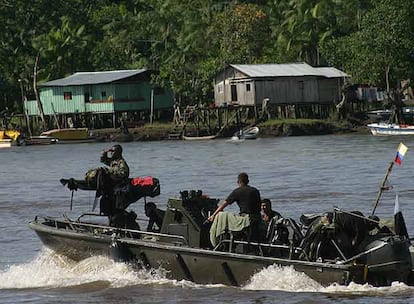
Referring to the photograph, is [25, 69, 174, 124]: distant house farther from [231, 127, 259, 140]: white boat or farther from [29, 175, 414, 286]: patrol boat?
[29, 175, 414, 286]: patrol boat

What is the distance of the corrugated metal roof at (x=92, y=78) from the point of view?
84.0m

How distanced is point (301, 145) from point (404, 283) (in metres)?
46.1

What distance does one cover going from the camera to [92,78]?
84938 mm

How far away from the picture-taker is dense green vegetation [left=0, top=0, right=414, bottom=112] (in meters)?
74.1

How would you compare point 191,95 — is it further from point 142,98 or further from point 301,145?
point 301,145

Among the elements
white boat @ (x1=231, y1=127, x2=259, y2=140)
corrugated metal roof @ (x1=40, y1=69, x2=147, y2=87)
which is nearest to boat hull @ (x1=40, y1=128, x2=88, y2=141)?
corrugated metal roof @ (x1=40, y1=69, x2=147, y2=87)

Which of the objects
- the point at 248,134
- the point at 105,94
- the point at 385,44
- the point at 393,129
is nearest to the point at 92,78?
the point at 105,94

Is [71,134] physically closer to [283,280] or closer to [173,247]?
[173,247]

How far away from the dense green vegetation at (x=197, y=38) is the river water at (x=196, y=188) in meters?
6.09

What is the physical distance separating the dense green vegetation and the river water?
6.09 m

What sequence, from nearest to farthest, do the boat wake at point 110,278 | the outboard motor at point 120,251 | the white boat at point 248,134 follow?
the boat wake at point 110,278 < the outboard motor at point 120,251 < the white boat at point 248,134

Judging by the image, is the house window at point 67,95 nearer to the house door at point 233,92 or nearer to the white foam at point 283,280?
the house door at point 233,92

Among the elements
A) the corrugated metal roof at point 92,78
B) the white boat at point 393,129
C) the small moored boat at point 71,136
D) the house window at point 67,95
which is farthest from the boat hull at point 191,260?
the house window at point 67,95

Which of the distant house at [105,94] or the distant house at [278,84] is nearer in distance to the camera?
the distant house at [278,84]
